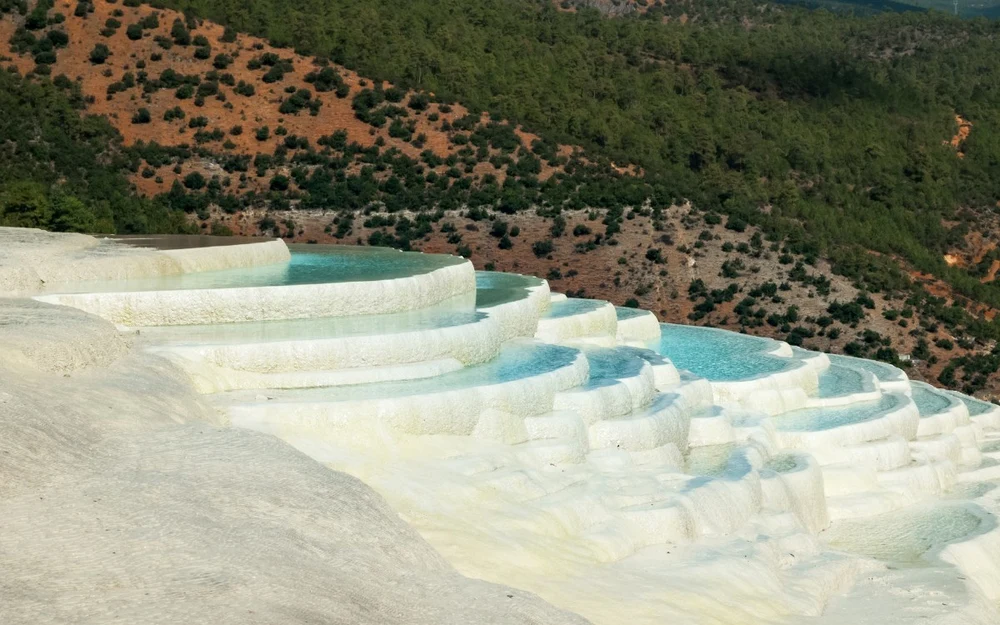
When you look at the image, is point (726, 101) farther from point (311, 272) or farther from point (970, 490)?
point (311, 272)

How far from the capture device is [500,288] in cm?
2570

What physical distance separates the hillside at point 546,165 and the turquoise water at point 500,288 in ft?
27.0

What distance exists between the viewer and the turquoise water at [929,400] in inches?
1023

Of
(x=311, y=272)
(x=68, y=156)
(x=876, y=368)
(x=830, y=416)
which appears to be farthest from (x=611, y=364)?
(x=68, y=156)

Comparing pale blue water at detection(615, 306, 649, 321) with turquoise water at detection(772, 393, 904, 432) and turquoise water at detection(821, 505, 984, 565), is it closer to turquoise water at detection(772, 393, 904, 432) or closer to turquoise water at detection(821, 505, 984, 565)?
turquoise water at detection(772, 393, 904, 432)

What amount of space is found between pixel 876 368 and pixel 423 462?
15.4 metres

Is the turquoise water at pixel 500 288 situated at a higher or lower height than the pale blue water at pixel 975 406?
higher

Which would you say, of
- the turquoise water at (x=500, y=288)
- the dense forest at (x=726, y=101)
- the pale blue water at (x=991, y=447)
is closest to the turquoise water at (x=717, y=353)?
the turquoise water at (x=500, y=288)

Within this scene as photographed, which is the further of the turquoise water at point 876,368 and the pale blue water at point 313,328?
the turquoise water at point 876,368

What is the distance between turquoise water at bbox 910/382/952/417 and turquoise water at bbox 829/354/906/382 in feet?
1.63

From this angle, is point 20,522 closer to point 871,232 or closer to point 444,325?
point 444,325

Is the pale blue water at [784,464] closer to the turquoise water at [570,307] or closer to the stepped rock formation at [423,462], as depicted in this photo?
the stepped rock formation at [423,462]

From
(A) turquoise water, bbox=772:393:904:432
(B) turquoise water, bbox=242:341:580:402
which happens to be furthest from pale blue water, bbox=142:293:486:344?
(A) turquoise water, bbox=772:393:904:432

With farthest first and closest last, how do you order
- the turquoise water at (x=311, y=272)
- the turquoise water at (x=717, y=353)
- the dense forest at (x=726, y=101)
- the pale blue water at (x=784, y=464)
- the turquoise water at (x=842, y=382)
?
the dense forest at (x=726, y=101) < the turquoise water at (x=842, y=382) < the turquoise water at (x=717, y=353) < the turquoise water at (x=311, y=272) < the pale blue water at (x=784, y=464)
